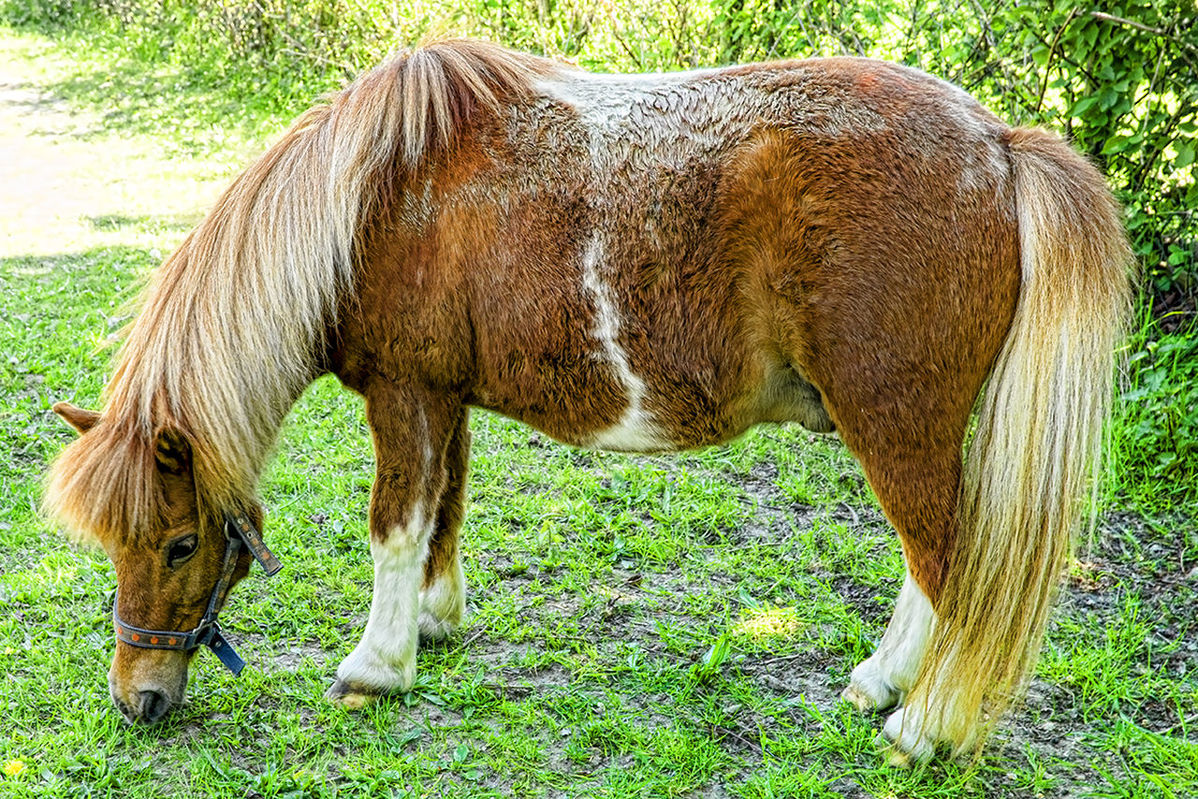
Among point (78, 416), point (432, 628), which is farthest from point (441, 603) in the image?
point (78, 416)

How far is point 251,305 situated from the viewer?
281cm

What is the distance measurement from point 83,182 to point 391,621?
24.0ft

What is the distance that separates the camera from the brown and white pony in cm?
250

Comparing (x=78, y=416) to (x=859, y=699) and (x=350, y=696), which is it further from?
(x=859, y=699)

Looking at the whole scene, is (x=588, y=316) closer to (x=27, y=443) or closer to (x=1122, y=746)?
(x=1122, y=746)

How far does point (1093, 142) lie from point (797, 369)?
254 cm

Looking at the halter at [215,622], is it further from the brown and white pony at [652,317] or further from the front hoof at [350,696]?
the front hoof at [350,696]

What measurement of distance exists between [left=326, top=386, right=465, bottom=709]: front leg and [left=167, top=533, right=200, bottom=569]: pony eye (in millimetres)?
508

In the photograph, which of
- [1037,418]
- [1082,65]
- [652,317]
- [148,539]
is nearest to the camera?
[1037,418]

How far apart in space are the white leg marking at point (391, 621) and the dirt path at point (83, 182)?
4653mm

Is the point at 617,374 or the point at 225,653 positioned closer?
the point at 617,374

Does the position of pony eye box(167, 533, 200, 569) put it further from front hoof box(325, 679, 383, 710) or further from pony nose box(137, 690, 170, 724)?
front hoof box(325, 679, 383, 710)

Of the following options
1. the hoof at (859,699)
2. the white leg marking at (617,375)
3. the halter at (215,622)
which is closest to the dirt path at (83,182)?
the halter at (215,622)

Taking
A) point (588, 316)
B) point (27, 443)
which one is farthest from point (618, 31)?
point (588, 316)
